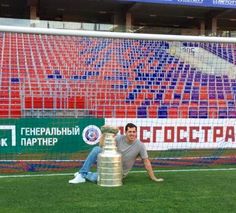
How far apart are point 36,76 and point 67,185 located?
3.19 m

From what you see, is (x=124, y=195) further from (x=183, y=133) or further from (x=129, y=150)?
(x=183, y=133)

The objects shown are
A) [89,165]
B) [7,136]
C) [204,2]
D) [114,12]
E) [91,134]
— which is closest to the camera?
[89,165]

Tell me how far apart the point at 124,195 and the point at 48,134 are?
10.7 ft

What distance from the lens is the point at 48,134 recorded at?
857cm

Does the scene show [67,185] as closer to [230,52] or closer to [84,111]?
[84,111]

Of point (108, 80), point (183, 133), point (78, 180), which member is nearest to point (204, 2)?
point (108, 80)

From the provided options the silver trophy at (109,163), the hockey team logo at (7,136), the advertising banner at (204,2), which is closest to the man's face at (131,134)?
the silver trophy at (109,163)

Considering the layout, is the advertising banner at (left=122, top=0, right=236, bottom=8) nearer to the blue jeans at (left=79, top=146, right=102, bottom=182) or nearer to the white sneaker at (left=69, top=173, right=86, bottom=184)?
the blue jeans at (left=79, top=146, right=102, bottom=182)

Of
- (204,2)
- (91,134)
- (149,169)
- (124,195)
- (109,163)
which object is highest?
(204,2)

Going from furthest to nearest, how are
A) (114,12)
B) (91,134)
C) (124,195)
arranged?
(114,12)
(91,134)
(124,195)

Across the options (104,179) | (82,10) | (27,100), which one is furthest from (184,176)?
(82,10)

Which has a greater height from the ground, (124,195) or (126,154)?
(126,154)

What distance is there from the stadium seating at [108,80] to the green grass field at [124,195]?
87.3 inches

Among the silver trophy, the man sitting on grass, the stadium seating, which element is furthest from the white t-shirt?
the stadium seating
